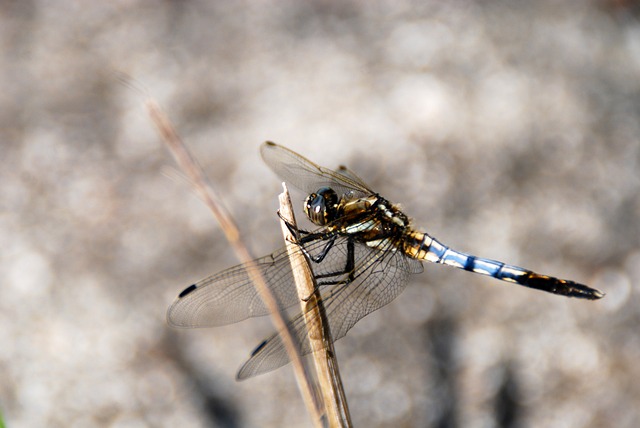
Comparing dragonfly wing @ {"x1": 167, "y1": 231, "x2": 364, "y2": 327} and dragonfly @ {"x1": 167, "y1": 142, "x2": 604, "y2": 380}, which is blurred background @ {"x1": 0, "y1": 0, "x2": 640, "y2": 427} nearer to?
dragonfly @ {"x1": 167, "y1": 142, "x2": 604, "y2": 380}

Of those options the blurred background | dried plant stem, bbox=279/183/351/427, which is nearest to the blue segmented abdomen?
dried plant stem, bbox=279/183/351/427

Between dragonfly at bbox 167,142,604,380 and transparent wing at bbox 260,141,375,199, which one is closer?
dragonfly at bbox 167,142,604,380

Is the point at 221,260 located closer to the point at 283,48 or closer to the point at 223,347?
the point at 223,347

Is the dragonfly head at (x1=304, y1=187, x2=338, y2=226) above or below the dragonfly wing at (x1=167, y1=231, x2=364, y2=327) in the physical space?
above

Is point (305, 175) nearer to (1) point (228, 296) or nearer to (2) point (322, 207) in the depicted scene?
(2) point (322, 207)

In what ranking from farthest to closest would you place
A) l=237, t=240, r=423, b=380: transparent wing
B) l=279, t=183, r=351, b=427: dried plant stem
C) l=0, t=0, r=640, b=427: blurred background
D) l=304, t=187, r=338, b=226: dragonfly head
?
l=0, t=0, r=640, b=427: blurred background
l=304, t=187, r=338, b=226: dragonfly head
l=237, t=240, r=423, b=380: transparent wing
l=279, t=183, r=351, b=427: dried plant stem

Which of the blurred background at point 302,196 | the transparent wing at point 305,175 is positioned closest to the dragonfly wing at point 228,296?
the transparent wing at point 305,175

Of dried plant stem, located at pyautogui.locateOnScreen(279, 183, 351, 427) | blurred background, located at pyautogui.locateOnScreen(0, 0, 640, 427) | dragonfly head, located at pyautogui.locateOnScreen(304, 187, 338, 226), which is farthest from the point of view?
blurred background, located at pyautogui.locateOnScreen(0, 0, 640, 427)
